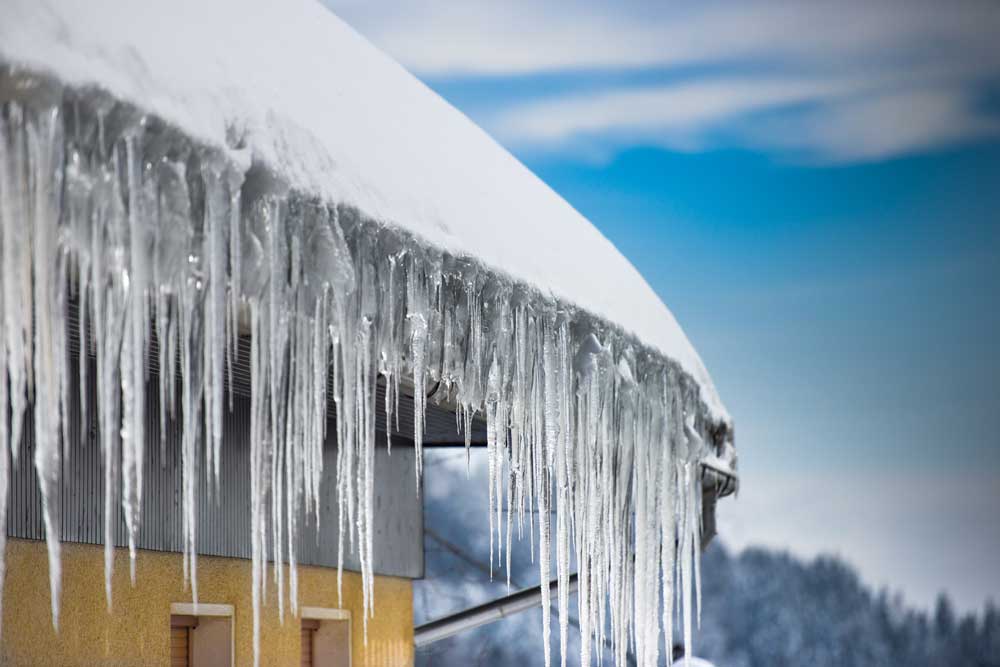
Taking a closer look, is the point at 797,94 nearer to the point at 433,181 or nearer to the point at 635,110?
the point at 635,110

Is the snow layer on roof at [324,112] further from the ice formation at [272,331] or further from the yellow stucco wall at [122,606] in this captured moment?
the yellow stucco wall at [122,606]

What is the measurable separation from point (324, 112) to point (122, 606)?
9.81 ft

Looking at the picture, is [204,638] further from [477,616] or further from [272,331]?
[477,616]

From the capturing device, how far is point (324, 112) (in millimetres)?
3383

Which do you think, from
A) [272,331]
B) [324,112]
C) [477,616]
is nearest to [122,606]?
[272,331]

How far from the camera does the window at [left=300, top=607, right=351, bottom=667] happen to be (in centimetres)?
755

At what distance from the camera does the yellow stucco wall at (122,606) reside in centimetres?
495

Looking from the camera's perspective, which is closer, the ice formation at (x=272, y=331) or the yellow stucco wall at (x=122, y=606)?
the ice formation at (x=272, y=331)

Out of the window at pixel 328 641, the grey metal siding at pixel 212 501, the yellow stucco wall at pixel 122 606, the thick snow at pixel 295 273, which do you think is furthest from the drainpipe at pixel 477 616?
the thick snow at pixel 295 273

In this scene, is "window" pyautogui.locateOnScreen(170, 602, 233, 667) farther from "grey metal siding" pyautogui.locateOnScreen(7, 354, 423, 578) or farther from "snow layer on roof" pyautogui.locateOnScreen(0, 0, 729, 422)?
"snow layer on roof" pyautogui.locateOnScreen(0, 0, 729, 422)

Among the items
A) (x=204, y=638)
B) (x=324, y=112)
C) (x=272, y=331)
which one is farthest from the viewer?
(x=204, y=638)

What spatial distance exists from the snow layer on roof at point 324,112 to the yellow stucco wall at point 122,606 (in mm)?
2198

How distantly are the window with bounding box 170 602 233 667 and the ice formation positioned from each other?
1.02 meters

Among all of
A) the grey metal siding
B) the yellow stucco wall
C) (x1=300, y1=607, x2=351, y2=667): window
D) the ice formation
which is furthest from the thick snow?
(x1=300, y1=607, x2=351, y2=667): window
